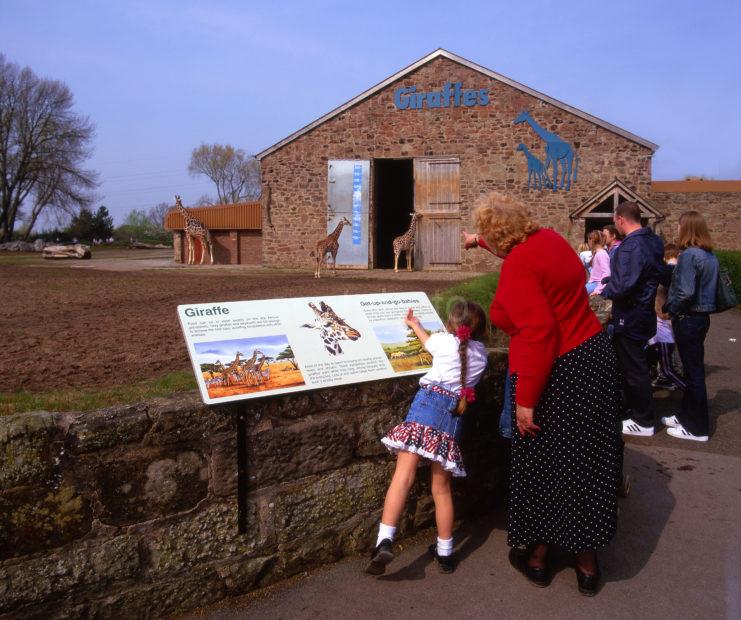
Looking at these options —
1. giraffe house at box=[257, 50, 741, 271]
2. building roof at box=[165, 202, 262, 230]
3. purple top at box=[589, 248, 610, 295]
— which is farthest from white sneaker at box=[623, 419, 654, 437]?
building roof at box=[165, 202, 262, 230]

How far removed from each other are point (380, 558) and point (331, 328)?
47.2 inches

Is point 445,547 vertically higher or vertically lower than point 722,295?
lower

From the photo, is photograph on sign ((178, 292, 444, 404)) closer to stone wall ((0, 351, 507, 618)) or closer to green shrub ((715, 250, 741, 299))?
stone wall ((0, 351, 507, 618))

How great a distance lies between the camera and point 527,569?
11.3 feet

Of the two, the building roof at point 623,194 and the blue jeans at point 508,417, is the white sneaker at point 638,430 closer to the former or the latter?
the blue jeans at point 508,417

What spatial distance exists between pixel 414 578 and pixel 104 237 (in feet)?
206

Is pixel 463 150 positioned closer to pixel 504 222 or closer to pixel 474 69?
pixel 474 69

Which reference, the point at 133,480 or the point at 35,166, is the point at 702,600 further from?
the point at 35,166

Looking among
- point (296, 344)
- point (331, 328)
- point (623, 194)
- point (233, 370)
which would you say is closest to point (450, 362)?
point (331, 328)

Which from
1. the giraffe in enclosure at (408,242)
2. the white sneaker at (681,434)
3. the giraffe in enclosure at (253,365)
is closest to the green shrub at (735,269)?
the giraffe in enclosure at (408,242)

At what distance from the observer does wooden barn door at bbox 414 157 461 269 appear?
24312mm

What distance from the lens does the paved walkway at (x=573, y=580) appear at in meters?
3.15

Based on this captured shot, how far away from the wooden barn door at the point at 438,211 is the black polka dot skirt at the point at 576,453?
838 inches

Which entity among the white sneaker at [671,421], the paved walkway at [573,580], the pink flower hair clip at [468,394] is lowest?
the paved walkway at [573,580]
